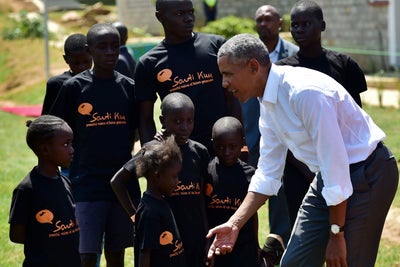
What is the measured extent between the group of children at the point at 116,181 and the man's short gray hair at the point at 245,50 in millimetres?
880

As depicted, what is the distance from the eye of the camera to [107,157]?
6.01 m

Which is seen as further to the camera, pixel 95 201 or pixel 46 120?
pixel 95 201

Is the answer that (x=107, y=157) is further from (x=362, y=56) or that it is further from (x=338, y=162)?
(x=362, y=56)

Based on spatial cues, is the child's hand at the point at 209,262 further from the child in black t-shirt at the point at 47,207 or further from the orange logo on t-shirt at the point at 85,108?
the orange logo on t-shirt at the point at 85,108

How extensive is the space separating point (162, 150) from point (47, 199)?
0.76 metres

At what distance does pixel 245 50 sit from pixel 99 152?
A: 5.98 feet

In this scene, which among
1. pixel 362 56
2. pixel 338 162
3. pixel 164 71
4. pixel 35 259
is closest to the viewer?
pixel 338 162

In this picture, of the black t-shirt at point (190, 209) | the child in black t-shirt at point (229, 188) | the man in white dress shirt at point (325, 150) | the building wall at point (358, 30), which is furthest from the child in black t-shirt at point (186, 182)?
the building wall at point (358, 30)

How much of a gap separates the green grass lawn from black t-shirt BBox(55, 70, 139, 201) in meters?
1.36

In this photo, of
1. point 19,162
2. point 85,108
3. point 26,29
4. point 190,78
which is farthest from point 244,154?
point 26,29

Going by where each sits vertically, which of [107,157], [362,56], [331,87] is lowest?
[362,56]

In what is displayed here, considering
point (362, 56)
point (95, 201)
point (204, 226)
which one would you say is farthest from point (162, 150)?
point (362, 56)

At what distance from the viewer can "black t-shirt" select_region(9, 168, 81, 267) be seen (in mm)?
4969

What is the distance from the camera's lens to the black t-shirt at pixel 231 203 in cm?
561
